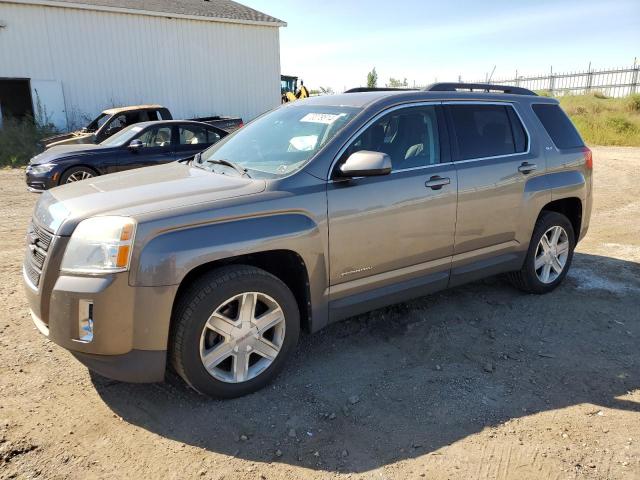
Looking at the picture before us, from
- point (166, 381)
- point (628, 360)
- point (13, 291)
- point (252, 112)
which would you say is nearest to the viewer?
point (166, 381)

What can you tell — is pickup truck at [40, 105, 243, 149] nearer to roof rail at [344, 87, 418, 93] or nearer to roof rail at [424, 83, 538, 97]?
roof rail at [344, 87, 418, 93]

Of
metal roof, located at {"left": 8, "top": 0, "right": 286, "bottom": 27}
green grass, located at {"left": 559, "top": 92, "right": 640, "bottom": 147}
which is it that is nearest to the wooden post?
green grass, located at {"left": 559, "top": 92, "right": 640, "bottom": 147}

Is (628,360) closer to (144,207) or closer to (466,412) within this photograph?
(466,412)

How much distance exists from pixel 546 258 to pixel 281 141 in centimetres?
281

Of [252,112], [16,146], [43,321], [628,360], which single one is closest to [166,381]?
[43,321]

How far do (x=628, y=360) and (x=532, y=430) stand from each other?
1335 millimetres

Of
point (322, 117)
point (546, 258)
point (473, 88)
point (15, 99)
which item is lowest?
point (546, 258)

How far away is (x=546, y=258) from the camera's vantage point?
4926 mm

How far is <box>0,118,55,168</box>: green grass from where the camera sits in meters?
15.7

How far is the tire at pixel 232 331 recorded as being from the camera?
116 inches

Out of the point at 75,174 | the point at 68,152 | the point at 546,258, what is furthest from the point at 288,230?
the point at 68,152

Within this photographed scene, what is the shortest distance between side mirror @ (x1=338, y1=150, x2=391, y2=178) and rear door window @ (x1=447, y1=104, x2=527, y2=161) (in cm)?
102

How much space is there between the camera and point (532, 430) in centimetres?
296

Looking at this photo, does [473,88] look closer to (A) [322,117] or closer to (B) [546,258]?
(A) [322,117]
